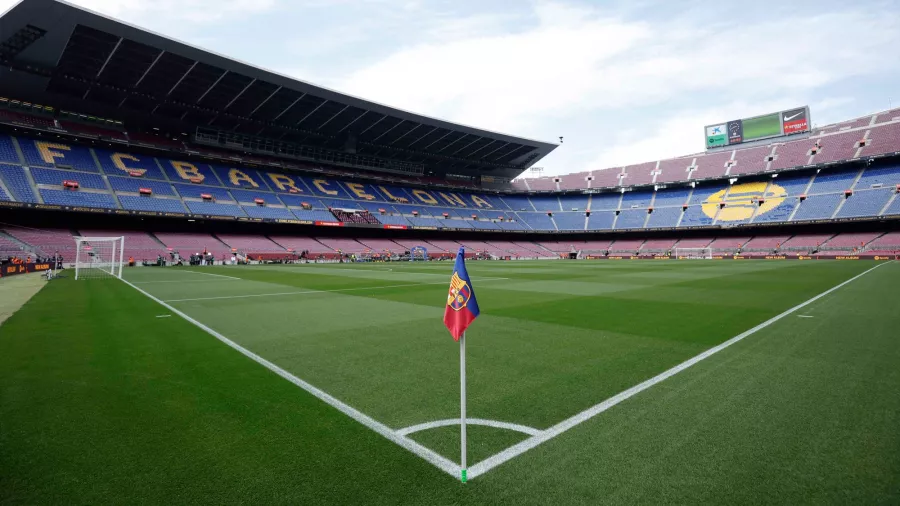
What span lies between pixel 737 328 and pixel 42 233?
167ft

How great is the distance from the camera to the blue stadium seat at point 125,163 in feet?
140

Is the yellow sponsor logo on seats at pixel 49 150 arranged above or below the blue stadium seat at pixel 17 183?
above

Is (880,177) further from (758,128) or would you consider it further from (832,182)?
(758,128)

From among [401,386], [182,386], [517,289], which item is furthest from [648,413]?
[517,289]

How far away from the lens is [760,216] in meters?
57.1

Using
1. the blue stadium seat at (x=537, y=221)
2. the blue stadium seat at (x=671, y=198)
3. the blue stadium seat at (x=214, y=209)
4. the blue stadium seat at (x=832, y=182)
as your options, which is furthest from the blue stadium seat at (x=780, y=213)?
the blue stadium seat at (x=214, y=209)

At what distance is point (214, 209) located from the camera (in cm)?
4497

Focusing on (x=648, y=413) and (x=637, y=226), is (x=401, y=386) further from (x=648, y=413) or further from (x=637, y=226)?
(x=637, y=226)

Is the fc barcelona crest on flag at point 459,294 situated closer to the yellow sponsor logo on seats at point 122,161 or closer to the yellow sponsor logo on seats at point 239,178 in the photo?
the yellow sponsor logo on seats at point 122,161

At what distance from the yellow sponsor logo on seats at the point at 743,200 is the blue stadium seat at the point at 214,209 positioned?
6896 cm

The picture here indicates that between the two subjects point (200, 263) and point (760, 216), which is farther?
point (760, 216)

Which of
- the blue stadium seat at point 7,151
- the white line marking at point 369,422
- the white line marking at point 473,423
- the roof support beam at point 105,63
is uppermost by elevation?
the roof support beam at point 105,63

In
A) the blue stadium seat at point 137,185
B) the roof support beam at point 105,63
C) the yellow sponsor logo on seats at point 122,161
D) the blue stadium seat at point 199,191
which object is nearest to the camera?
the roof support beam at point 105,63

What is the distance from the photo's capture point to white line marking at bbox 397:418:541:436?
3.47 metres
